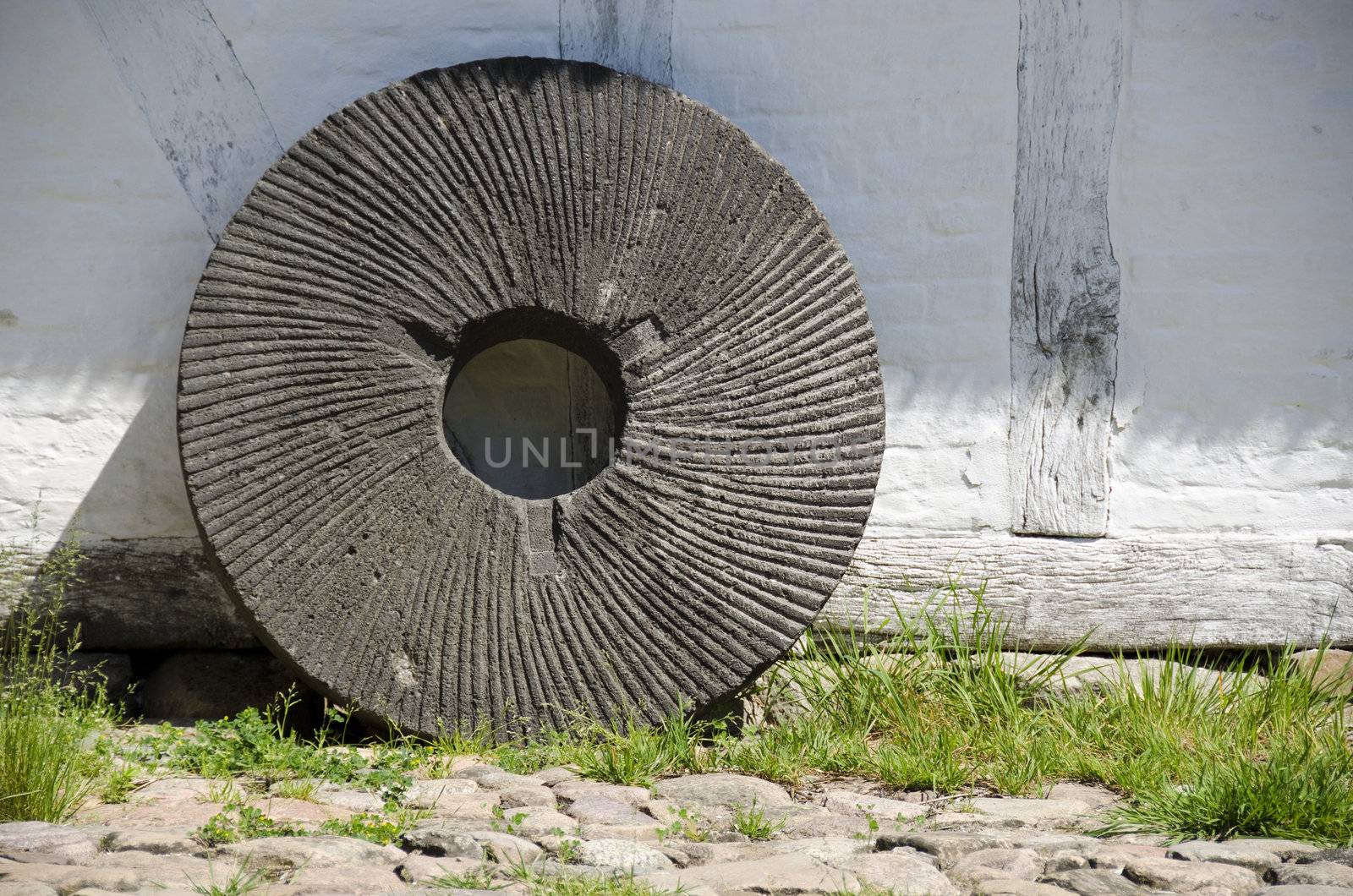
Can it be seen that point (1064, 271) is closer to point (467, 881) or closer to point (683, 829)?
point (683, 829)

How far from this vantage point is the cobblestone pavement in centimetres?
161

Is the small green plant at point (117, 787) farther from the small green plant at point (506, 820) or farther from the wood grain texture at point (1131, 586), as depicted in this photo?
the wood grain texture at point (1131, 586)

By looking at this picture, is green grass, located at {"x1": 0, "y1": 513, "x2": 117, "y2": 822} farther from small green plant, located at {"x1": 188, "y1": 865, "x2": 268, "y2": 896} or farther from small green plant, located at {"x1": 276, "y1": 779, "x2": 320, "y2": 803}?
small green plant, located at {"x1": 188, "y1": 865, "x2": 268, "y2": 896}

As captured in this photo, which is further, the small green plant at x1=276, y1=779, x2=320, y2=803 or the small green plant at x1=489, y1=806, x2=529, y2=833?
the small green plant at x1=276, y1=779, x2=320, y2=803

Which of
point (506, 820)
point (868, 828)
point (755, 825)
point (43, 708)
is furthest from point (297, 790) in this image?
point (868, 828)

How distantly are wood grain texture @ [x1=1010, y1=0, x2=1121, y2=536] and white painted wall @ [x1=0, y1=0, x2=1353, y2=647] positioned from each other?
0.13 ft

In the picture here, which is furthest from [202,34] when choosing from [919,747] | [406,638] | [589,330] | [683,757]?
[919,747]

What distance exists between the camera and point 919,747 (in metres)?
2.38

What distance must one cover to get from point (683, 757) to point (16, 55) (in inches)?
84.3

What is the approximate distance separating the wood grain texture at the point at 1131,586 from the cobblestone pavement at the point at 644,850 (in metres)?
0.71

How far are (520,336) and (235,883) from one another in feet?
4.36

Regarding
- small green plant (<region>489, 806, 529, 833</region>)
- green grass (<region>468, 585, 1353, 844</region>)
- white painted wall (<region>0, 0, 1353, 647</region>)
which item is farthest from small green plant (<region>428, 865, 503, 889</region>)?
white painted wall (<region>0, 0, 1353, 647</region>)

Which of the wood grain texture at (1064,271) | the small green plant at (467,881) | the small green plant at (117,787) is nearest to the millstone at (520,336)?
the small green plant at (117,787)

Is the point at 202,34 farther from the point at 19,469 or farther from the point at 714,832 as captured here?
the point at 714,832
